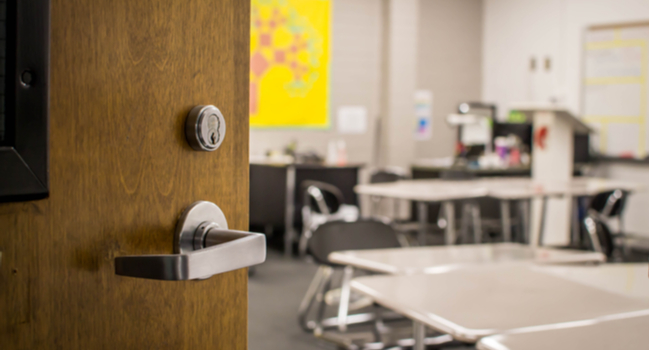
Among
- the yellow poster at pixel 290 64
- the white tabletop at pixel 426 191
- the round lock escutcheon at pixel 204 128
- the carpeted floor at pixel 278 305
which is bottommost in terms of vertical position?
the carpeted floor at pixel 278 305

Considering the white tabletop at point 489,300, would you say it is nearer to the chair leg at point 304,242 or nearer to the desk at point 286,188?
the chair leg at point 304,242

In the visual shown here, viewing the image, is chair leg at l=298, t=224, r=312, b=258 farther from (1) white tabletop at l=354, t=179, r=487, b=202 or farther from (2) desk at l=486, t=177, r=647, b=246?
(2) desk at l=486, t=177, r=647, b=246

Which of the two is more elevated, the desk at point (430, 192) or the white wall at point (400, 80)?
the white wall at point (400, 80)

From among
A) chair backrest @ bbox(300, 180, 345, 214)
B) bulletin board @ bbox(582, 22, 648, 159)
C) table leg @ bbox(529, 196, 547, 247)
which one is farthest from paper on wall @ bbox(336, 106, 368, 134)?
table leg @ bbox(529, 196, 547, 247)

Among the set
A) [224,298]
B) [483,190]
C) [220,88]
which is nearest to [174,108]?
[220,88]

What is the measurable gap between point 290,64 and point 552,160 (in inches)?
125

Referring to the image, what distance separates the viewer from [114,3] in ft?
1.34

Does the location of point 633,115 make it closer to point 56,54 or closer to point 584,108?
point 584,108

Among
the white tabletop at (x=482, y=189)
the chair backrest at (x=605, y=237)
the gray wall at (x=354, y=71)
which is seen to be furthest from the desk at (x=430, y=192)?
the gray wall at (x=354, y=71)

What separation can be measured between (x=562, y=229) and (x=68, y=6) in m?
5.06

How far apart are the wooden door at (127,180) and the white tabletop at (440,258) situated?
154cm

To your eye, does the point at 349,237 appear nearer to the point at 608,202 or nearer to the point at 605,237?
the point at 605,237

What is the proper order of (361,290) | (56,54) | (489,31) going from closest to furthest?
(56,54)
(361,290)
(489,31)

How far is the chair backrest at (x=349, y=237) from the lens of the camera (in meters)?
2.91
